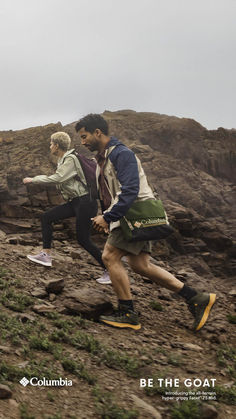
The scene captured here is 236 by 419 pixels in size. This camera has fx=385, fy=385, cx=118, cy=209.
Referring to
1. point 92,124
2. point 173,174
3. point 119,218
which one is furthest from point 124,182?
point 173,174

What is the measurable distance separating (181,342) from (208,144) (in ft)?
55.1

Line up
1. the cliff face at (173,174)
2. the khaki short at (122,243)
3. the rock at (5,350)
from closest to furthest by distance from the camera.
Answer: the rock at (5,350), the khaki short at (122,243), the cliff face at (173,174)

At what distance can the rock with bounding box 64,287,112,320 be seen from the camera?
5336mm

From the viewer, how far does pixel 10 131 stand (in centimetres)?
1688

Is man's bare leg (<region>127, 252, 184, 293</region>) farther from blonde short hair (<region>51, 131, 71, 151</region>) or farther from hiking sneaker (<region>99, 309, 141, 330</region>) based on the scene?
blonde short hair (<region>51, 131, 71, 151</region>)

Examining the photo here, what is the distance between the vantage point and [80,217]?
692 cm

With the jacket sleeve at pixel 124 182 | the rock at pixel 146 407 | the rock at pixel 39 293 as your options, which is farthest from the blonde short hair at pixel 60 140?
the rock at pixel 146 407

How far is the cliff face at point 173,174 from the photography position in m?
13.4

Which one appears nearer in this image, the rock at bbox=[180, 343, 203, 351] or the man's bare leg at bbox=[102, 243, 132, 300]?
the rock at bbox=[180, 343, 203, 351]

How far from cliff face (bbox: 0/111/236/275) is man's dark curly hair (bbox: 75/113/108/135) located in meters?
7.80

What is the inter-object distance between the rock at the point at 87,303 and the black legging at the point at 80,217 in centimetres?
144

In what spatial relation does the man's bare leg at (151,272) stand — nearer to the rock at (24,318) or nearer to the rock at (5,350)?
the rock at (24,318)

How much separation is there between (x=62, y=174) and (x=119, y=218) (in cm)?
236

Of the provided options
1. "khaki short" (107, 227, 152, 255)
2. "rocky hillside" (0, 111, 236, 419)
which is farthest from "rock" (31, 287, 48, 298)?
"khaki short" (107, 227, 152, 255)
